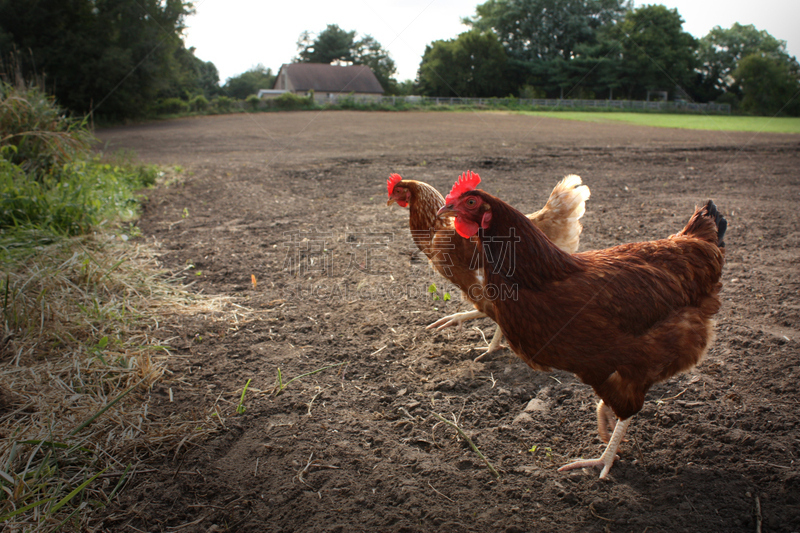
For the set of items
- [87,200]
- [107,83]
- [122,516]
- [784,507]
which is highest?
[107,83]

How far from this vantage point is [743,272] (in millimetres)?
4145

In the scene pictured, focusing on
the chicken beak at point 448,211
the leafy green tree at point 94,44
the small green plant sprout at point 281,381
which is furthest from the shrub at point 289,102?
the chicken beak at point 448,211

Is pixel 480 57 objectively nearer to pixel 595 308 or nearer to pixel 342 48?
pixel 342 48

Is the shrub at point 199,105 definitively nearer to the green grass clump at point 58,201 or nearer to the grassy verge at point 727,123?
the grassy verge at point 727,123

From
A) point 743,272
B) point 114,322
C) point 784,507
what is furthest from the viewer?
point 743,272

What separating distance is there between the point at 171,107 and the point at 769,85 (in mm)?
39852

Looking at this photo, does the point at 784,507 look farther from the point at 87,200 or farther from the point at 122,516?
the point at 87,200

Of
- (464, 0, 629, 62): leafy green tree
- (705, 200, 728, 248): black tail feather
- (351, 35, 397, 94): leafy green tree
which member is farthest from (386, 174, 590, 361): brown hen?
(351, 35, 397, 94): leafy green tree

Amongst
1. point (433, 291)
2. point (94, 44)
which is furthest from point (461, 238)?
point (94, 44)

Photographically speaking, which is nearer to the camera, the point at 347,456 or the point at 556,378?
the point at 347,456

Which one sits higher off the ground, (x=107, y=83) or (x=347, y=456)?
(x=107, y=83)

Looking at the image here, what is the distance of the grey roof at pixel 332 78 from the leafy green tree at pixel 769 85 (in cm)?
3996

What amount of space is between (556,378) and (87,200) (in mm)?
5360

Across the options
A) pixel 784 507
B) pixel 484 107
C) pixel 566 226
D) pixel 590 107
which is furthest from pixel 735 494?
pixel 590 107
